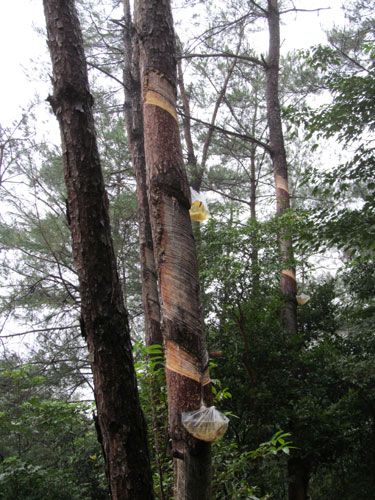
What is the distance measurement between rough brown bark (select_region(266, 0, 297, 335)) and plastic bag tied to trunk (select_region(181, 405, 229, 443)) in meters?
3.86

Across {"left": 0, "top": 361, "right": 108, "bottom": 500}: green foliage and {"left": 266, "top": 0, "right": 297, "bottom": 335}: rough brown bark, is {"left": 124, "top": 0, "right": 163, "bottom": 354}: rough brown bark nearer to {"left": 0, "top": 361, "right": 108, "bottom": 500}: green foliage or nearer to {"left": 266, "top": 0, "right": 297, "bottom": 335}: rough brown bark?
{"left": 0, "top": 361, "right": 108, "bottom": 500}: green foliage

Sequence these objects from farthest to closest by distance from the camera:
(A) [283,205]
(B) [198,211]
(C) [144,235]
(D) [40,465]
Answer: (A) [283,205] < (D) [40,465] < (C) [144,235] < (B) [198,211]

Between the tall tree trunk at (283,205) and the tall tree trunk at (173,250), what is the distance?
3.39m

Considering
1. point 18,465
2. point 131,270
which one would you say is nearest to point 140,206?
point 18,465

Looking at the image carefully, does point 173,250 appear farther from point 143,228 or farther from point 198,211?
point 143,228

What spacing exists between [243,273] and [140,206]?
5.25 feet

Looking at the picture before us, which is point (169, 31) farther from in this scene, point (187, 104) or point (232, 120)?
point (232, 120)

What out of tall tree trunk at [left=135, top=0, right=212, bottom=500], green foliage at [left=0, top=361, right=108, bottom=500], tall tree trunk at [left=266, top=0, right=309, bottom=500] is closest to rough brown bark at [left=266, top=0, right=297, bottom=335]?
tall tree trunk at [left=266, top=0, right=309, bottom=500]

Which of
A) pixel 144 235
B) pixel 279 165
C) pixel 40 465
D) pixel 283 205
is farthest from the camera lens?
pixel 279 165

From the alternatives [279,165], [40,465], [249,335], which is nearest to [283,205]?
[279,165]

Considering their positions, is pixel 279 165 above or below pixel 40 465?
above

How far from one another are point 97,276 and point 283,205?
187 inches

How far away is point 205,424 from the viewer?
142cm

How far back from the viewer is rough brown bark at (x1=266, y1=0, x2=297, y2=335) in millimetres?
5596
